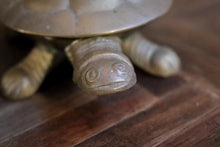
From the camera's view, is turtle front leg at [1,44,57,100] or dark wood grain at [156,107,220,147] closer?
dark wood grain at [156,107,220,147]

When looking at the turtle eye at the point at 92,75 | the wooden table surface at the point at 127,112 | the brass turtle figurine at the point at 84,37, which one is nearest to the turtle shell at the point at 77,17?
the brass turtle figurine at the point at 84,37

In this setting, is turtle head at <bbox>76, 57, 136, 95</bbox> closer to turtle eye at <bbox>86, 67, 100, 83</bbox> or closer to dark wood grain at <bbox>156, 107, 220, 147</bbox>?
turtle eye at <bbox>86, 67, 100, 83</bbox>

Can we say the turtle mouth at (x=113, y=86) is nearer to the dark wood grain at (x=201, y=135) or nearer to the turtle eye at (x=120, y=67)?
the turtle eye at (x=120, y=67)

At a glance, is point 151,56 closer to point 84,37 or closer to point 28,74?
point 84,37

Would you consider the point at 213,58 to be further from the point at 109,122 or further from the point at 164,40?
the point at 109,122

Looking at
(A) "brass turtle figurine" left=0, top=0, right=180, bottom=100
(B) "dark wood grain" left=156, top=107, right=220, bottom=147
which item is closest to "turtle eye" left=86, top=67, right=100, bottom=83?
(A) "brass turtle figurine" left=0, top=0, right=180, bottom=100

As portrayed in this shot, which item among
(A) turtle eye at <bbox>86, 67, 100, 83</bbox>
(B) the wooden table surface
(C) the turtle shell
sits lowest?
(B) the wooden table surface

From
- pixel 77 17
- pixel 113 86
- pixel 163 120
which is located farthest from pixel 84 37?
pixel 163 120

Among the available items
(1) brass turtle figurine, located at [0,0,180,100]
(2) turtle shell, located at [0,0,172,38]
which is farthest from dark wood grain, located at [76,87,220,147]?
(2) turtle shell, located at [0,0,172,38]

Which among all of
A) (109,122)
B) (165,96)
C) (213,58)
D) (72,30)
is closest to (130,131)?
(109,122)

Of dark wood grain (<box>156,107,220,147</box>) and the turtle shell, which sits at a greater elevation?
the turtle shell
